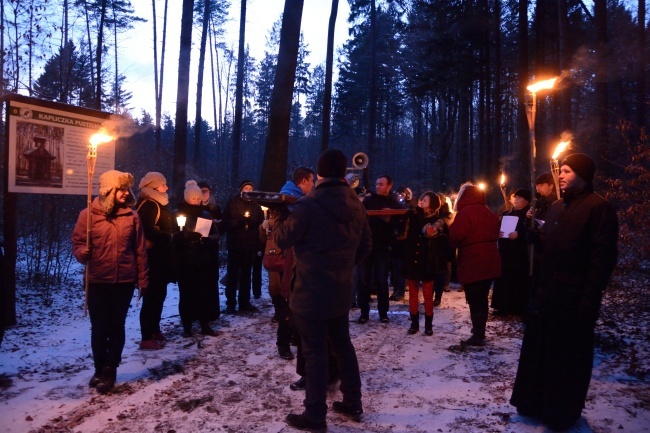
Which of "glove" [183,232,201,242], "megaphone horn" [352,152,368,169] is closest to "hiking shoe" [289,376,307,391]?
"glove" [183,232,201,242]

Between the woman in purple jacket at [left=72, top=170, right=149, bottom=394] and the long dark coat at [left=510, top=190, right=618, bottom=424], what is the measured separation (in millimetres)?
3982

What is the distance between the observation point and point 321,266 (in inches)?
155

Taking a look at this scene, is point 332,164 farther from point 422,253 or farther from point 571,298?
point 422,253

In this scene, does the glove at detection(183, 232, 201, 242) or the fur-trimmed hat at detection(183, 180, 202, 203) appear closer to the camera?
the glove at detection(183, 232, 201, 242)

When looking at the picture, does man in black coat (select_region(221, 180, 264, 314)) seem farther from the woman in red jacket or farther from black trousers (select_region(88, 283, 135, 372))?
the woman in red jacket

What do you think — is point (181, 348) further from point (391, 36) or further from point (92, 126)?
point (391, 36)

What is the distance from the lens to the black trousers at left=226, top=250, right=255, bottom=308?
8203 millimetres

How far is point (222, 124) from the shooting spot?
166ft

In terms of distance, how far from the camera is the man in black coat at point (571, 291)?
3.78m

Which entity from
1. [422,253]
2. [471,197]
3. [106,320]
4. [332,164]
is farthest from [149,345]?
[471,197]

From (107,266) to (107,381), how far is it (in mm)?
1146

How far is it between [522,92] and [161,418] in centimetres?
1698

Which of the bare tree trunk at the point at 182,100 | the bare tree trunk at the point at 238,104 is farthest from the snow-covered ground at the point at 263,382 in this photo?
the bare tree trunk at the point at 238,104

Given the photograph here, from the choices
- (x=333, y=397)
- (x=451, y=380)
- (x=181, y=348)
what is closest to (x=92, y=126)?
→ (x=181, y=348)
